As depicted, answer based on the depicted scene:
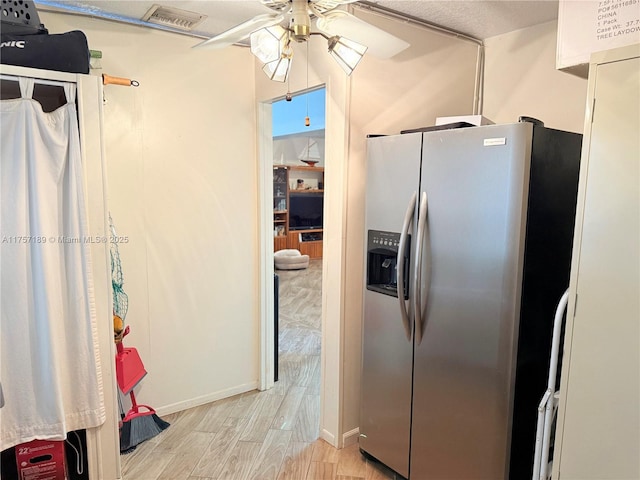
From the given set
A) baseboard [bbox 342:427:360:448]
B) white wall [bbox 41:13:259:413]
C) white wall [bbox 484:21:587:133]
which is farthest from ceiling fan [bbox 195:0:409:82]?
baseboard [bbox 342:427:360:448]

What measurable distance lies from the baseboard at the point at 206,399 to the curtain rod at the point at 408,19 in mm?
2548

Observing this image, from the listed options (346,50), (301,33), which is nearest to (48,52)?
(301,33)

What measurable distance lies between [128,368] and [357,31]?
2119 mm

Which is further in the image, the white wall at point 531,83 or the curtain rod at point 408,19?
the white wall at point 531,83

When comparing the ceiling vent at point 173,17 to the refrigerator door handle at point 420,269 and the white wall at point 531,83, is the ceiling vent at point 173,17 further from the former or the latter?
the white wall at point 531,83

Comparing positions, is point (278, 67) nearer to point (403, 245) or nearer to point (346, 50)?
point (346, 50)

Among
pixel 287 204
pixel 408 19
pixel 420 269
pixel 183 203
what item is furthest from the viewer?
pixel 287 204

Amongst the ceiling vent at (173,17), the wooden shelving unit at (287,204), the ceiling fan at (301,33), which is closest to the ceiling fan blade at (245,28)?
the ceiling fan at (301,33)

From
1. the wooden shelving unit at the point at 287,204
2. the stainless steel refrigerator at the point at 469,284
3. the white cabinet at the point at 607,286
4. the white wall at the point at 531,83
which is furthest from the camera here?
the wooden shelving unit at the point at 287,204

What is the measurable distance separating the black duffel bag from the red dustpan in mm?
1496

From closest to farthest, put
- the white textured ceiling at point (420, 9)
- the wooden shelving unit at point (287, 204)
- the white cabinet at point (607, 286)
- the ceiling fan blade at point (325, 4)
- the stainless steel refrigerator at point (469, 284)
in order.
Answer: the white cabinet at point (607, 286)
the ceiling fan blade at point (325, 4)
the stainless steel refrigerator at point (469, 284)
the white textured ceiling at point (420, 9)
the wooden shelving unit at point (287, 204)

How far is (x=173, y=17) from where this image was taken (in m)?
2.34

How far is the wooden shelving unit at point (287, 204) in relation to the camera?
8.61 m

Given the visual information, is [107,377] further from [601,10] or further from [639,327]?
[601,10]
